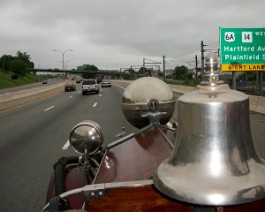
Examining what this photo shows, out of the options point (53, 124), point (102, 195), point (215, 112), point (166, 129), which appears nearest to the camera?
point (215, 112)

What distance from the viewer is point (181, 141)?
1642 millimetres

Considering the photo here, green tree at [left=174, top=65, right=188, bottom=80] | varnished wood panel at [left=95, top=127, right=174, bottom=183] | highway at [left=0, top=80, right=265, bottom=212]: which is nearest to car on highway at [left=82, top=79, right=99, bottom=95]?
highway at [left=0, top=80, right=265, bottom=212]

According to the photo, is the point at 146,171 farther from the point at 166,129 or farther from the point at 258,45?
the point at 258,45

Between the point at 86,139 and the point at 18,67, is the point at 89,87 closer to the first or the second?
the point at 86,139

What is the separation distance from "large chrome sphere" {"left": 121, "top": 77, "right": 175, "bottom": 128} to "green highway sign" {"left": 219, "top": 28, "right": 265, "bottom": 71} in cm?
1792

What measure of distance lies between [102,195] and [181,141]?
56cm

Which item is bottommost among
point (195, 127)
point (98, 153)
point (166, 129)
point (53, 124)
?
point (53, 124)

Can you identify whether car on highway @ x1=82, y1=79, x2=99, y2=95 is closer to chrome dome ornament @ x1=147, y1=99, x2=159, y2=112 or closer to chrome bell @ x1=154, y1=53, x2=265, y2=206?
chrome dome ornament @ x1=147, y1=99, x2=159, y2=112

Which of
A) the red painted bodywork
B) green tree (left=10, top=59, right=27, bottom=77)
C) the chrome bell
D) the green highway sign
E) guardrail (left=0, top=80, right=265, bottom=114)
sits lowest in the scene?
guardrail (left=0, top=80, right=265, bottom=114)

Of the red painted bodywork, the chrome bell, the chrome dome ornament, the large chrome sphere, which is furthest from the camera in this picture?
the large chrome sphere

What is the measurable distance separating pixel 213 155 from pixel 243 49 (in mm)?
21468

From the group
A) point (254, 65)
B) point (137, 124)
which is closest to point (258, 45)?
point (254, 65)

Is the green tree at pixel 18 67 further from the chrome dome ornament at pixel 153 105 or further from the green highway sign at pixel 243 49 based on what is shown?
the chrome dome ornament at pixel 153 105

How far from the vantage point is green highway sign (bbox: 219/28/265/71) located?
21.6 metres
